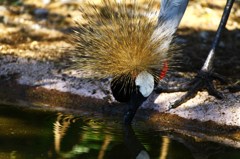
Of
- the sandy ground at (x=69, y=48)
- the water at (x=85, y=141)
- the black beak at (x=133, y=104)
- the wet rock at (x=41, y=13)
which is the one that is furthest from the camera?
the wet rock at (x=41, y=13)

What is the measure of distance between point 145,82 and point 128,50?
254mm

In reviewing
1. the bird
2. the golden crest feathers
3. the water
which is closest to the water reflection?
the water

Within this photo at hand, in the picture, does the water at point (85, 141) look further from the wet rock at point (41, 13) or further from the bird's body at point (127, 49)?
the wet rock at point (41, 13)

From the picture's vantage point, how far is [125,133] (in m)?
3.92

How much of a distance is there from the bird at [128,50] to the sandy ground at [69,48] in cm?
55

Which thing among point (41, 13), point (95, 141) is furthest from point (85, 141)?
point (41, 13)

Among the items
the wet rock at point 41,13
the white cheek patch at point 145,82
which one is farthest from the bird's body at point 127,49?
the wet rock at point 41,13

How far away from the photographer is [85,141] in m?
3.65

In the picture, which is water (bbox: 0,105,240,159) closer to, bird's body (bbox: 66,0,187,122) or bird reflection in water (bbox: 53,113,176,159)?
bird reflection in water (bbox: 53,113,176,159)

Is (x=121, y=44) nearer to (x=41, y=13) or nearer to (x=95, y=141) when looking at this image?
(x=95, y=141)

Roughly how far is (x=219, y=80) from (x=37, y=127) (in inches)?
70.8

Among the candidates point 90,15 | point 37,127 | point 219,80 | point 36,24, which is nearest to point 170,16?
point 90,15

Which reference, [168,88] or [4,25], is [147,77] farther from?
[4,25]

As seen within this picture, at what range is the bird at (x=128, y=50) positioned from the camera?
387cm
